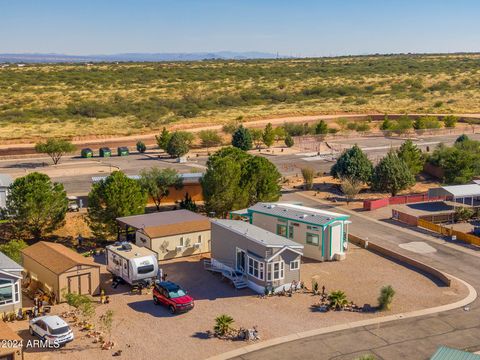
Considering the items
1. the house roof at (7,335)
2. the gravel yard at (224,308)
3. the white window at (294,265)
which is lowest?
the gravel yard at (224,308)

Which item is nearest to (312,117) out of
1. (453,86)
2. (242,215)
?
(453,86)

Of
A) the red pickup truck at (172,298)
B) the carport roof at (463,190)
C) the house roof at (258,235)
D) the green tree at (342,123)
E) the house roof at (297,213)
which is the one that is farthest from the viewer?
the green tree at (342,123)

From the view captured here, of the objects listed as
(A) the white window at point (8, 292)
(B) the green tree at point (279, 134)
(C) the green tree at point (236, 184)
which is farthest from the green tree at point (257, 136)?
(A) the white window at point (8, 292)

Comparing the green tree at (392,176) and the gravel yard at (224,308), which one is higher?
the green tree at (392,176)

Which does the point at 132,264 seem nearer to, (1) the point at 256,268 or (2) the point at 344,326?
(1) the point at 256,268

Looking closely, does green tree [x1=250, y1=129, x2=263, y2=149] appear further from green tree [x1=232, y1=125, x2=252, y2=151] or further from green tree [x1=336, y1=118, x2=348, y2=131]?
green tree [x1=336, y1=118, x2=348, y2=131]

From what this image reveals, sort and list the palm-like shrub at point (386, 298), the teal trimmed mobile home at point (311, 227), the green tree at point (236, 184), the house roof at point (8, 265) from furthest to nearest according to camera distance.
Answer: the green tree at point (236, 184) → the teal trimmed mobile home at point (311, 227) → the palm-like shrub at point (386, 298) → the house roof at point (8, 265)

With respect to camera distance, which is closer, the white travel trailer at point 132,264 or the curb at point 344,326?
the curb at point 344,326

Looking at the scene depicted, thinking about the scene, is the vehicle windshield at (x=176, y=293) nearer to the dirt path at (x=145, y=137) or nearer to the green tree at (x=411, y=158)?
the green tree at (x=411, y=158)
